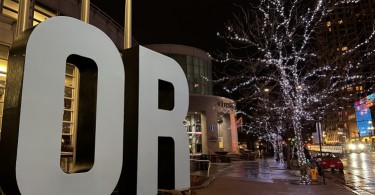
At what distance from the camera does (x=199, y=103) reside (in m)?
39.2

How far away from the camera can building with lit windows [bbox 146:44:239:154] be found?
38.9m

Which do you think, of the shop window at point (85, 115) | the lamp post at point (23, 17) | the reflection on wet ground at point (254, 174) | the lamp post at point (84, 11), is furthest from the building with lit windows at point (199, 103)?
the shop window at point (85, 115)

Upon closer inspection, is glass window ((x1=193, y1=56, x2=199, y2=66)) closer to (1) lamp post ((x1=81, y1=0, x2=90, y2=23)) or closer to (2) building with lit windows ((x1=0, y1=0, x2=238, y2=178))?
(2) building with lit windows ((x1=0, y1=0, x2=238, y2=178))

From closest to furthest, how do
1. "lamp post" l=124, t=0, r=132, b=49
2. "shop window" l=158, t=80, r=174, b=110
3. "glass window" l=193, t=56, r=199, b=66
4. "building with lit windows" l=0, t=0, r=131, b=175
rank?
"shop window" l=158, t=80, r=174, b=110 → "lamp post" l=124, t=0, r=132, b=49 → "building with lit windows" l=0, t=0, r=131, b=175 → "glass window" l=193, t=56, r=199, b=66

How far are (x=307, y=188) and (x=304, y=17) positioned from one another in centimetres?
764

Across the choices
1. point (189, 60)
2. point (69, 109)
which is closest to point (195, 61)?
point (189, 60)

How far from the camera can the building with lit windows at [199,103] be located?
38.9 meters

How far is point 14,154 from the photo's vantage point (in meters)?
3.24

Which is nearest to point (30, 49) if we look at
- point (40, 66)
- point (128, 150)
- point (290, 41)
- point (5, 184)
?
point (40, 66)

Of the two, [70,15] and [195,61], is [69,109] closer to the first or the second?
[70,15]

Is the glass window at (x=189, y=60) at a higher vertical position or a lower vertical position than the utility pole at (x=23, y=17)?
higher

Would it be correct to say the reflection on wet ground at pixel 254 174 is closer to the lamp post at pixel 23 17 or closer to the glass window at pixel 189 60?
the lamp post at pixel 23 17

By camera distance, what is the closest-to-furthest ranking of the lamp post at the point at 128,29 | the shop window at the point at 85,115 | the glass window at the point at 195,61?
the shop window at the point at 85,115, the lamp post at the point at 128,29, the glass window at the point at 195,61

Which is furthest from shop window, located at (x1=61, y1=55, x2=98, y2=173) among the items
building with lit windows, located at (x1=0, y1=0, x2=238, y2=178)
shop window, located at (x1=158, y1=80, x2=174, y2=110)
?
building with lit windows, located at (x1=0, y1=0, x2=238, y2=178)
